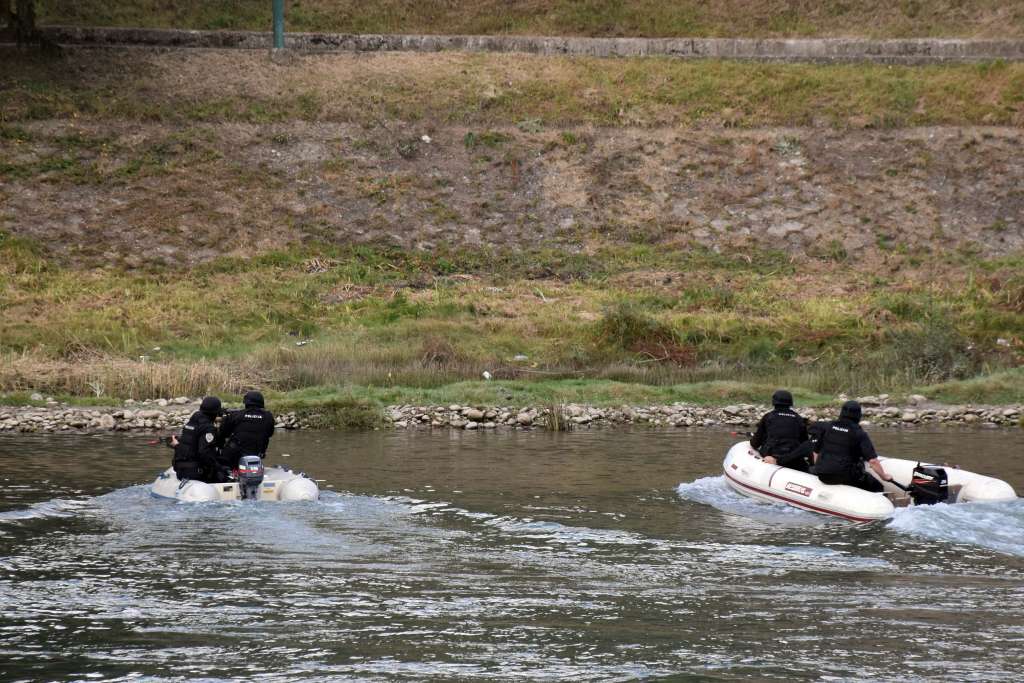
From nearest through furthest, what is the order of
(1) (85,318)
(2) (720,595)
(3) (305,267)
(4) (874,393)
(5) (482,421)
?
(2) (720,595) < (5) (482,421) < (4) (874,393) < (1) (85,318) < (3) (305,267)

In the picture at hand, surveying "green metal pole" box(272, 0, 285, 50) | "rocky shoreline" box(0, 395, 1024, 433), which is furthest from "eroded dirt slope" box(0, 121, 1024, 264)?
"rocky shoreline" box(0, 395, 1024, 433)

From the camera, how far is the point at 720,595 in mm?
13281

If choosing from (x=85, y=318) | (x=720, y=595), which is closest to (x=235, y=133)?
(x=85, y=318)

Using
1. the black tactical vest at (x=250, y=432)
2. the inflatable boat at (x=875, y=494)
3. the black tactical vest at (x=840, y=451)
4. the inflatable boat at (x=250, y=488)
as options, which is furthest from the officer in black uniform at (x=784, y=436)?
the black tactical vest at (x=250, y=432)

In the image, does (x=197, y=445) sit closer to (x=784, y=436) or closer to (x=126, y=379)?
(x=784, y=436)

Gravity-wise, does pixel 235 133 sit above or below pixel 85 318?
above

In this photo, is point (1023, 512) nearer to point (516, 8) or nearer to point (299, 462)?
point (299, 462)

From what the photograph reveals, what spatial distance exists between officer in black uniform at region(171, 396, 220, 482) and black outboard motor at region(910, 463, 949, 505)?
31.1 feet

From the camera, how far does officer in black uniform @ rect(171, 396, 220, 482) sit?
1808 cm

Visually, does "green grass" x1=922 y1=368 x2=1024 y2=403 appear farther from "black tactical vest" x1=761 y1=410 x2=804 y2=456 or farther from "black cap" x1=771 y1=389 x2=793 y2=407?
"black cap" x1=771 y1=389 x2=793 y2=407

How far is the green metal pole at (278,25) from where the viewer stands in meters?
51.9

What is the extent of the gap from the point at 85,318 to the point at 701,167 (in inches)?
898

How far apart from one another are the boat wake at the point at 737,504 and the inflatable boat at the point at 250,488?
543 centimetres

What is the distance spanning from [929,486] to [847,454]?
1.18m
